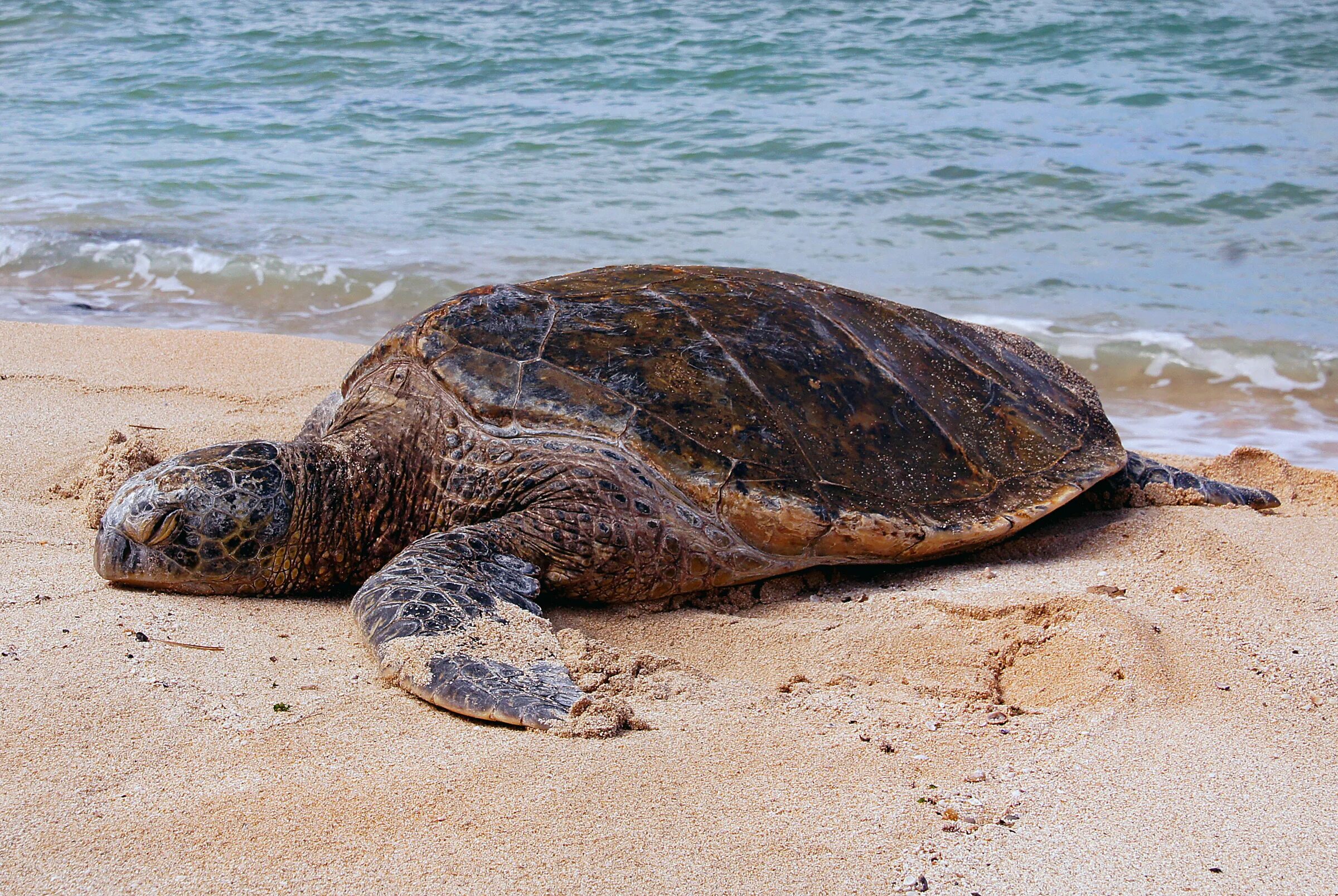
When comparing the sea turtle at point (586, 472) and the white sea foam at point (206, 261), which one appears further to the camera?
the white sea foam at point (206, 261)

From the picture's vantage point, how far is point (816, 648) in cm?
267

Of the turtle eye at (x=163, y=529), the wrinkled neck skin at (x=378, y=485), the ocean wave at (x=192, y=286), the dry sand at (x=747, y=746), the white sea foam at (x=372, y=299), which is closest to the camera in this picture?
the dry sand at (x=747, y=746)

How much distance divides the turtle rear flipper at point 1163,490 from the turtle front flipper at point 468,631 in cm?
212

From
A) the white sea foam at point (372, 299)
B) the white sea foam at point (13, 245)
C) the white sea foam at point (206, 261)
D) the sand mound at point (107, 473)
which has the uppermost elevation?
the sand mound at point (107, 473)

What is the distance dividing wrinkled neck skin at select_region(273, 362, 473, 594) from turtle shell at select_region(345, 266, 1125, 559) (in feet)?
0.43

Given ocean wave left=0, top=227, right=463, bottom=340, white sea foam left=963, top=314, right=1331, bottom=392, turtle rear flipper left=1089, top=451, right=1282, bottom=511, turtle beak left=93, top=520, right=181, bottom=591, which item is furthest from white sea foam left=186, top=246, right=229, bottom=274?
turtle rear flipper left=1089, top=451, right=1282, bottom=511

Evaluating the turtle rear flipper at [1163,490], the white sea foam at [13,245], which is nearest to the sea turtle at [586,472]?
the turtle rear flipper at [1163,490]

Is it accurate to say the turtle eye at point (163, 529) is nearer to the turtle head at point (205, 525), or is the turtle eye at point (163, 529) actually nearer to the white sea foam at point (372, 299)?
the turtle head at point (205, 525)

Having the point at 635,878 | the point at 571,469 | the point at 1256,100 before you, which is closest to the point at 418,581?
the point at 571,469

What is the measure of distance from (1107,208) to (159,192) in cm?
785

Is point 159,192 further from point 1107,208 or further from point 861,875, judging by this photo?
point 861,875

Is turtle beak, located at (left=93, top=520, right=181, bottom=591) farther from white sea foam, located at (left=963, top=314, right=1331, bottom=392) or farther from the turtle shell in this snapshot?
white sea foam, located at (left=963, top=314, right=1331, bottom=392)

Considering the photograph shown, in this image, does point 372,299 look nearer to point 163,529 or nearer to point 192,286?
point 192,286

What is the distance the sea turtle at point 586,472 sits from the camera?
277 centimetres
